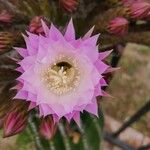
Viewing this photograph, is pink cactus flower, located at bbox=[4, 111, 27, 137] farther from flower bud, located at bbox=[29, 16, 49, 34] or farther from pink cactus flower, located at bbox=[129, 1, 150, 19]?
pink cactus flower, located at bbox=[129, 1, 150, 19]

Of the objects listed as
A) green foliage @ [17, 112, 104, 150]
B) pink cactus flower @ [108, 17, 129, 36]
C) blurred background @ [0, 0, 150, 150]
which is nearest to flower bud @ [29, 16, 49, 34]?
blurred background @ [0, 0, 150, 150]

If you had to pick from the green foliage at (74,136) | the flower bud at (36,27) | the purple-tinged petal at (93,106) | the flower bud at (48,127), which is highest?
the flower bud at (36,27)

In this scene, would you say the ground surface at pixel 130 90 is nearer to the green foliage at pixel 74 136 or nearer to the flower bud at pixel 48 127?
the green foliage at pixel 74 136

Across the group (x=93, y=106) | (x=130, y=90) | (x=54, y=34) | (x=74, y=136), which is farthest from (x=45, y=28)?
(x=130, y=90)

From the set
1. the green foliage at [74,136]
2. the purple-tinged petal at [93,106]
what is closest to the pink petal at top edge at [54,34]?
the purple-tinged petal at [93,106]

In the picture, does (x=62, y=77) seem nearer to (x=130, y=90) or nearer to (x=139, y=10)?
(x=139, y=10)

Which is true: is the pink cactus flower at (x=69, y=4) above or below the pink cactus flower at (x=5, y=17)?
above
